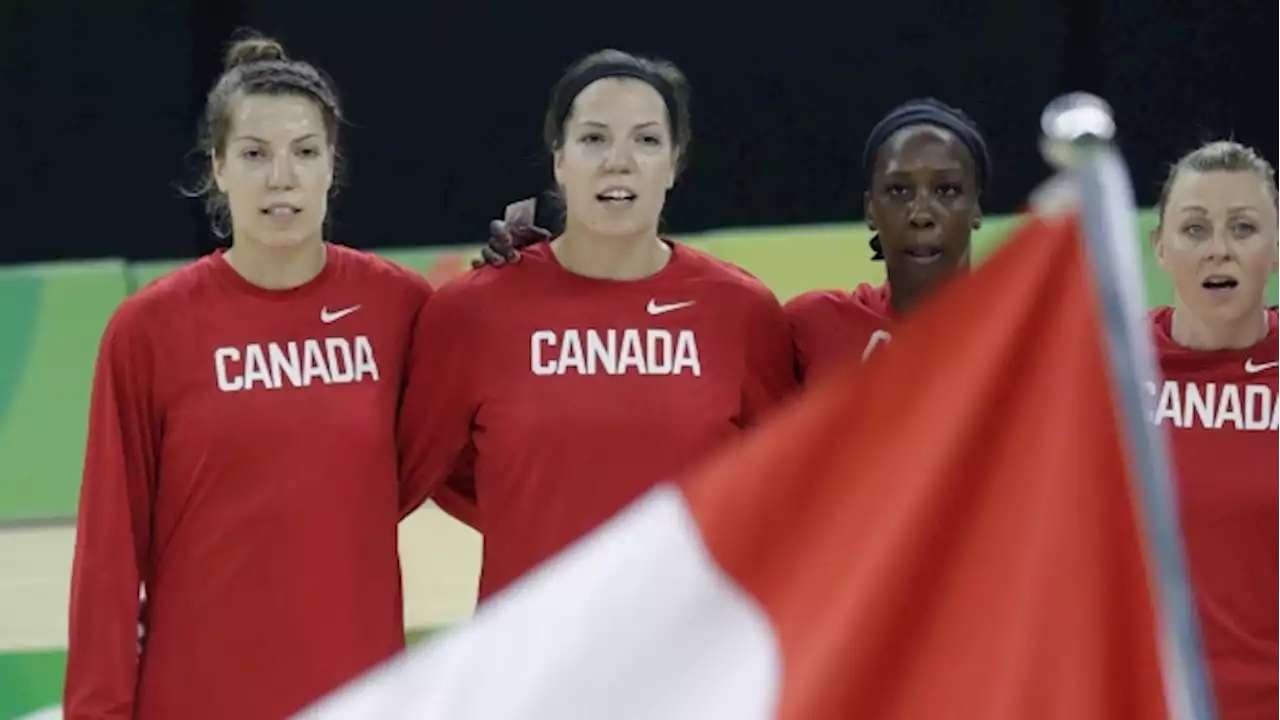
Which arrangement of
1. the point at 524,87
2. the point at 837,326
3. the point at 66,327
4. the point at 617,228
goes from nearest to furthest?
1. the point at 617,228
2. the point at 837,326
3. the point at 66,327
4. the point at 524,87

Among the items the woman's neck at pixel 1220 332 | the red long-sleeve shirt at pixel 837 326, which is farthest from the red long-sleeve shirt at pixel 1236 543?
the red long-sleeve shirt at pixel 837 326

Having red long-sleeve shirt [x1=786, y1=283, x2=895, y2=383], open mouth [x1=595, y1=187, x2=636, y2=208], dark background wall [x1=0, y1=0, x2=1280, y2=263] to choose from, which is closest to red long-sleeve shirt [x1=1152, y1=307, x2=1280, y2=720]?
red long-sleeve shirt [x1=786, y1=283, x2=895, y2=383]

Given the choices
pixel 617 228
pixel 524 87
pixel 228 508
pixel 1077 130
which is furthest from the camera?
pixel 524 87

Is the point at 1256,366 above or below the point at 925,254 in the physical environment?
below

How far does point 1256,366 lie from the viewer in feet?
8.23

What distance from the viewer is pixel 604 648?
127cm

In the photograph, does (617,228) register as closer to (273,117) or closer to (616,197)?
(616,197)

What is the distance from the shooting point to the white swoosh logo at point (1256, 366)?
250 centimetres

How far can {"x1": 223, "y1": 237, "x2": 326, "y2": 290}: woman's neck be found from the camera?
2461 mm

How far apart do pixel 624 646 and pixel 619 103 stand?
1346 mm

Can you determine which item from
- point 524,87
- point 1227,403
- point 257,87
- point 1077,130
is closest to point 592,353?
point 257,87

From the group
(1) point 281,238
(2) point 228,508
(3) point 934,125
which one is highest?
(3) point 934,125

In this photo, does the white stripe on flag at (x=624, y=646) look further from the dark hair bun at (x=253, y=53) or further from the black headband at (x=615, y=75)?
the dark hair bun at (x=253, y=53)

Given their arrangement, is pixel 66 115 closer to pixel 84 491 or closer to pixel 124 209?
pixel 124 209
